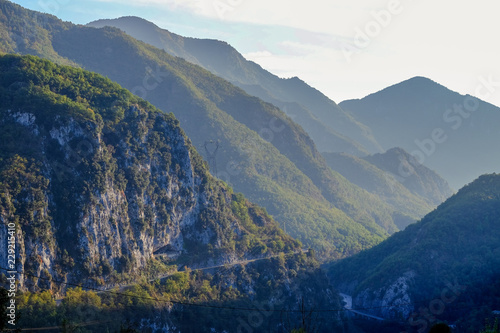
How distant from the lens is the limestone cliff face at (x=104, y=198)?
10556 centimetres

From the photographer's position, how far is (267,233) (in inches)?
6801

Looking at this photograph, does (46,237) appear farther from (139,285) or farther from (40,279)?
(139,285)

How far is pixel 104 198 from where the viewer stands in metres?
120

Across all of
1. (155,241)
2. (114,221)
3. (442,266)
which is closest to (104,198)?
(114,221)

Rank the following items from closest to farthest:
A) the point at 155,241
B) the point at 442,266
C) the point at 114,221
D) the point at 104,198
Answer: the point at 104,198 → the point at 114,221 → the point at 155,241 → the point at 442,266

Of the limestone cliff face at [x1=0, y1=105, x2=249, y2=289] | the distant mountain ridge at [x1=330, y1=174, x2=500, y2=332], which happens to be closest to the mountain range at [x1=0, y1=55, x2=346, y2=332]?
the limestone cliff face at [x1=0, y1=105, x2=249, y2=289]

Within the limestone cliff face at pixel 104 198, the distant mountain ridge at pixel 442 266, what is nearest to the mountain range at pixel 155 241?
the limestone cliff face at pixel 104 198

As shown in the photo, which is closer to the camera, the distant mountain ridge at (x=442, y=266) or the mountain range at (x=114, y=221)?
the mountain range at (x=114, y=221)

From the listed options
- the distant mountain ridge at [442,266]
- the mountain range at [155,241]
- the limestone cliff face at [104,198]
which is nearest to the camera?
the limestone cliff face at [104,198]

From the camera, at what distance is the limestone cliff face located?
106 meters

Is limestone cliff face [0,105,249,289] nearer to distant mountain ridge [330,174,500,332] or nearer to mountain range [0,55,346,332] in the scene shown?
mountain range [0,55,346,332]

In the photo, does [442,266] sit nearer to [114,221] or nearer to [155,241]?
[155,241]

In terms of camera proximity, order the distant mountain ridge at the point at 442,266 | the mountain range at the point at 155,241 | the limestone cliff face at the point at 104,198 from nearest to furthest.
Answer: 1. the limestone cliff face at the point at 104,198
2. the mountain range at the point at 155,241
3. the distant mountain ridge at the point at 442,266

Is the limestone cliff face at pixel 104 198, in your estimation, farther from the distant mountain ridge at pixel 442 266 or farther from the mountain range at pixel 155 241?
the distant mountain ridge at pixel 442 266
